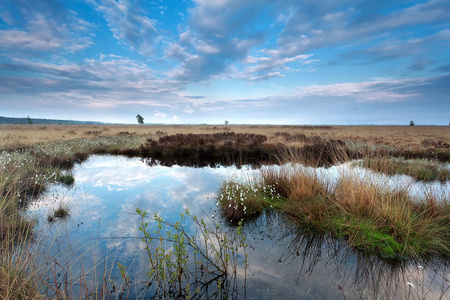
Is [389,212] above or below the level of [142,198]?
above

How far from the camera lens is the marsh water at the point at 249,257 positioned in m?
3.48

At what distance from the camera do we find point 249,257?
4.38 metres

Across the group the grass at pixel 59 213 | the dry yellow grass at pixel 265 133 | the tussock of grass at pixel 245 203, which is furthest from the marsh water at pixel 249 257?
the dry yellow grass at pixel 265 133

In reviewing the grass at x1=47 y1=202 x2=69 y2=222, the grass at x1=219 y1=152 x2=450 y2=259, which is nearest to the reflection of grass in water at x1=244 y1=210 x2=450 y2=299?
the grass at x1=219 y1=152 x2=450 y2=259

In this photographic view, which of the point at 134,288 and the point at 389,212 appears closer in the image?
the point at 134,288

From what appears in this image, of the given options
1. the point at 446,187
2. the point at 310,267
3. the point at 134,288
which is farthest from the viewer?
the point at 446,187

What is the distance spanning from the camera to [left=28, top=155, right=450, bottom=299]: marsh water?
137 inches

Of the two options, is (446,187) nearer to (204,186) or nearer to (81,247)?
(204,186)

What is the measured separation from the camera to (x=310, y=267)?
4.09m

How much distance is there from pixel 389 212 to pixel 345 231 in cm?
111

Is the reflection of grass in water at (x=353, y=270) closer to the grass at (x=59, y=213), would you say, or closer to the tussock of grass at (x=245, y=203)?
the tussock of grass at (x=245, y=203)

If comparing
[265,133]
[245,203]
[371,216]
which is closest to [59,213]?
[245,203]

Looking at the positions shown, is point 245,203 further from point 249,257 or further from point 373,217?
point 373,217

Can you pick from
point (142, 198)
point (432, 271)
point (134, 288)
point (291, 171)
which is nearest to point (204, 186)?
point (142, 198)
